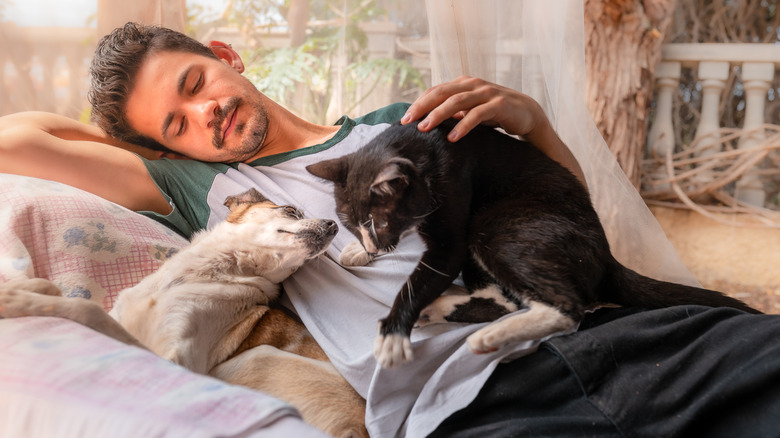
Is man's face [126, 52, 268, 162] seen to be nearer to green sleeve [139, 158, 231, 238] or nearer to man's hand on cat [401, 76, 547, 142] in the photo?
green sleeve [139, 158, 231, 238]

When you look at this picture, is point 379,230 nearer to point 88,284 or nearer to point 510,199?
point 510,199

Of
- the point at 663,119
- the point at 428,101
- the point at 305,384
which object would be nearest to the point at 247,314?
the point at 305,384

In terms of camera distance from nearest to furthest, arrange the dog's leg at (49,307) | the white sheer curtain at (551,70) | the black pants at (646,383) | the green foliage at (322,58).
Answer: the dog's leg at (49,307) → the black pants at (646,383) → the white sheer curtain at (551,70) → the green foliage at (322,58)

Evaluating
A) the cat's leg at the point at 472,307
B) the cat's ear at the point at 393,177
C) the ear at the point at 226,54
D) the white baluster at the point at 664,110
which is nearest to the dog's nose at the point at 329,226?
the cat's ear at the point at 393,177

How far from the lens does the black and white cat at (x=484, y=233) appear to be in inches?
34.4

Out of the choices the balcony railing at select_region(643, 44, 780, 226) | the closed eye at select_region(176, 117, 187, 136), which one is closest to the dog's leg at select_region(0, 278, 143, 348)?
the closed eye at select_region(176, 117, 187, 136)

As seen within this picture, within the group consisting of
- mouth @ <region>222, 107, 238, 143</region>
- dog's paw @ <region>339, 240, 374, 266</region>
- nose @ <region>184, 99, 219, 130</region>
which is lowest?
dog's paw @ <region>339, 240, 374, 266</region>

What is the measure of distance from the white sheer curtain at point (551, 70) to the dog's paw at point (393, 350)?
2.84 ft

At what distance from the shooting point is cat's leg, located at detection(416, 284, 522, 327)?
0.92 metres

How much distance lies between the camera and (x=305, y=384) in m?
0.91

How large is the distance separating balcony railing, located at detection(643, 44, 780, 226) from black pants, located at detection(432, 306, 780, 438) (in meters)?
1.75

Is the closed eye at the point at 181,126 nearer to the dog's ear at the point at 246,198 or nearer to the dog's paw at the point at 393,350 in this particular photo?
the dog's ear at the point at 246,198

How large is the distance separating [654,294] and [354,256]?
1.96ft

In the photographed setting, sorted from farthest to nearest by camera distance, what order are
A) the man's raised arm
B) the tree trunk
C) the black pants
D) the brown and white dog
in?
1. the tree trunk
2. the man's raised arm
3. the brown and white dog
4. the black pants
